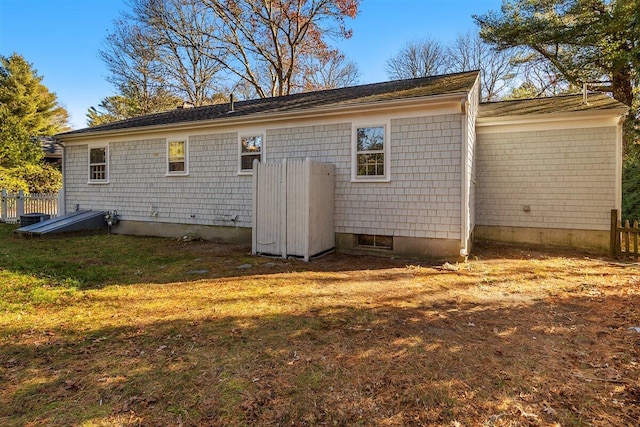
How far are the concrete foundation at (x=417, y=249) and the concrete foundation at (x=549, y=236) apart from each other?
3302mm

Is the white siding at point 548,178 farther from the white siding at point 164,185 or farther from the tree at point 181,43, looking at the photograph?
the tree at point 181,43

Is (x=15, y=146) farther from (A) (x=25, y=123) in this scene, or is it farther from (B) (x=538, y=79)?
(B) (x=538, y=79)

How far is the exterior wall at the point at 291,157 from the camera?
289 inches

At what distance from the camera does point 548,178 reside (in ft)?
30.2

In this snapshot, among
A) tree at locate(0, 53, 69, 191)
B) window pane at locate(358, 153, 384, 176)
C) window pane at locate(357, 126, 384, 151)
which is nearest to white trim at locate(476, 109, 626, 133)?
window pane at locate(357, 126, 384, 151)

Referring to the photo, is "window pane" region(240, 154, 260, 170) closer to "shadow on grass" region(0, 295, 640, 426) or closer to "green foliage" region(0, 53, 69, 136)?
"shadow on grass" region(0, 295, 640, 426)

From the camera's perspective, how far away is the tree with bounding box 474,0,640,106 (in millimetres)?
13023

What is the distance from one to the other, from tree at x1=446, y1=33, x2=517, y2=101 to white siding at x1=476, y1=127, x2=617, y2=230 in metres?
14.5

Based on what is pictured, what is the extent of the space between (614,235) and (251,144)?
925 centimetres

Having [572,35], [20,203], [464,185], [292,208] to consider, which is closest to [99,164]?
[20,203]

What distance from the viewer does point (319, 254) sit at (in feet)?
25.8

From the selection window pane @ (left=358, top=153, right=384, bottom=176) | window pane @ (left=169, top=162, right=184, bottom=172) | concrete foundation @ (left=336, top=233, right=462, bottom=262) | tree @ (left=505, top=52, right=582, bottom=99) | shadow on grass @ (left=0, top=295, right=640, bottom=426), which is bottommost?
shadow on grass @ (left=0, top=295, right=640, bottom=426)

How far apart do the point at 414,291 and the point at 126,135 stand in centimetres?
1060

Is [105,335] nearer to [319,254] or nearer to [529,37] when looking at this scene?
[319,254]
